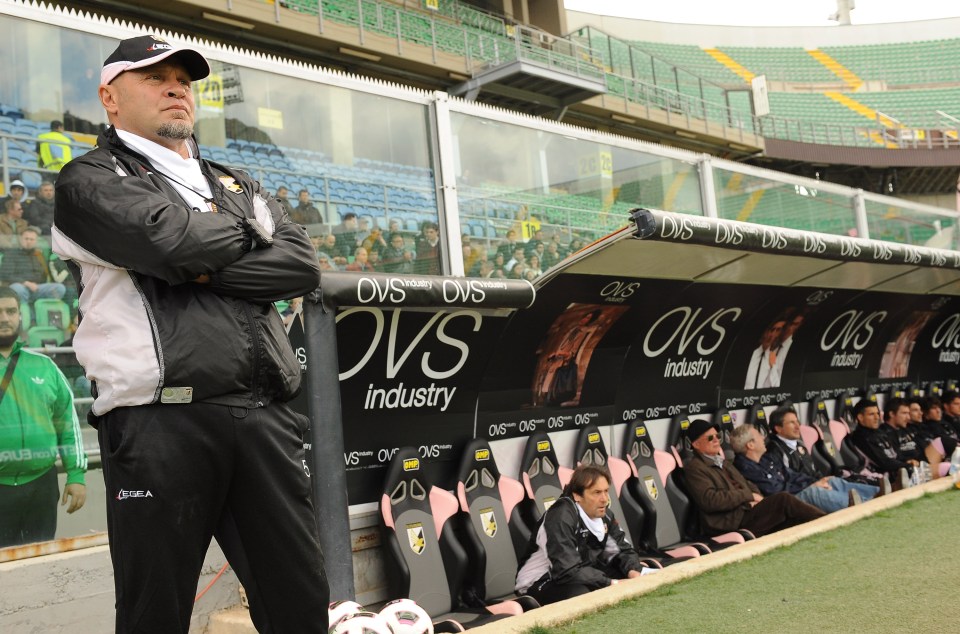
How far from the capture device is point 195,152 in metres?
2.40

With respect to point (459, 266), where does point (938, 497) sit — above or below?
below

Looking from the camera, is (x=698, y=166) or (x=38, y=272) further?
(x=698, y=166)

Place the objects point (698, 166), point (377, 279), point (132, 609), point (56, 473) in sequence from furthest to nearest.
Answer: point (698, 166) → point (377, 279) → point (56, 473) → point (132, 609)

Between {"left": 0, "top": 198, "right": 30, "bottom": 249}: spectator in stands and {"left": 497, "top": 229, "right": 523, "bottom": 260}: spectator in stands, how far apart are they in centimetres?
310

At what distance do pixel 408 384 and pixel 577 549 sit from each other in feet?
4.70

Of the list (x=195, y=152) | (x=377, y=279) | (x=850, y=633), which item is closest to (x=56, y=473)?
(x=377, y=279)

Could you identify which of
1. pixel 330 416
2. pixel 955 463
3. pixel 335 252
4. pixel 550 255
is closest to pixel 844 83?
pixel 955 463

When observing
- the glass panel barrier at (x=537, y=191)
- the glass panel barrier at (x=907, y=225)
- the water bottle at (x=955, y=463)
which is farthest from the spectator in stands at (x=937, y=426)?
the glass panel barrier at (x=537, y=191)

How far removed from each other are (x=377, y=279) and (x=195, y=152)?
2.14 metres

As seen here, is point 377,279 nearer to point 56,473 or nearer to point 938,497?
point 56,473

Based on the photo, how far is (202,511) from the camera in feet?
6.57

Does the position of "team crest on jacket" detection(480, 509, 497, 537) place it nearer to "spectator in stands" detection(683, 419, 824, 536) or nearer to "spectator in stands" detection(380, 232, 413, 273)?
"spectator in stands" detection(380, 232, 413, 273)

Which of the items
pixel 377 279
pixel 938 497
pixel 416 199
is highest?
pixel 416 199

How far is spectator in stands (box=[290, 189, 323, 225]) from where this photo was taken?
519 centimetres
